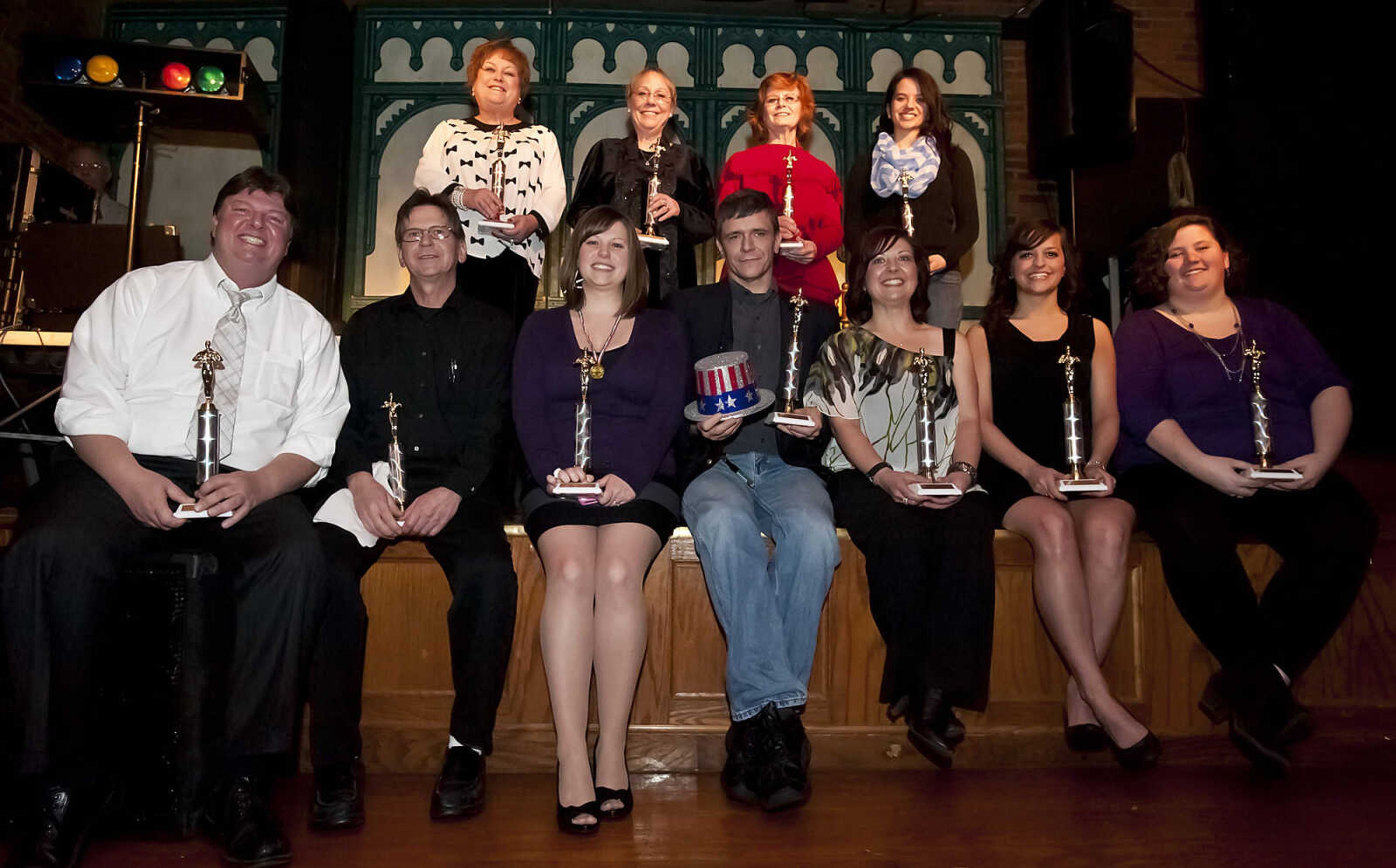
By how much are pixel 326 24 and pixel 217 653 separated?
5056 millimetres

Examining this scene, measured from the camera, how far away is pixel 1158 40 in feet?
22.3

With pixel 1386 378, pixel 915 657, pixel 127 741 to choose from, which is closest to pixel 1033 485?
pixel 915 657

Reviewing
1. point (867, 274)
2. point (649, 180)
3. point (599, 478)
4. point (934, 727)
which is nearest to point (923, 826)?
point (934, 727)

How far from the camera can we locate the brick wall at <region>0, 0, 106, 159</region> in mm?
5355

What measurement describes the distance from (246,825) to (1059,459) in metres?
2.38

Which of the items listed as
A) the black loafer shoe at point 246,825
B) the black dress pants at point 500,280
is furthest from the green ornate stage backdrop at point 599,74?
the black loafer shoe at point 246,825

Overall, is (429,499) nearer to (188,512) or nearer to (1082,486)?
(188,512)

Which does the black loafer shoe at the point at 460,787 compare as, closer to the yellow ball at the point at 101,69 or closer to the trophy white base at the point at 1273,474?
the trophy white base at the point at 1273,474

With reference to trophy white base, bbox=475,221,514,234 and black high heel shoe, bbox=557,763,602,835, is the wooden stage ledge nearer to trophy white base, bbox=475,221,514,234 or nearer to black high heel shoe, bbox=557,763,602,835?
black high heel shoe, bbox=557,763,602,835

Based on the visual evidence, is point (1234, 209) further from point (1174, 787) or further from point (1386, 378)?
point (1174, 787)

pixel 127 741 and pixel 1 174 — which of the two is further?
pixel 1 174

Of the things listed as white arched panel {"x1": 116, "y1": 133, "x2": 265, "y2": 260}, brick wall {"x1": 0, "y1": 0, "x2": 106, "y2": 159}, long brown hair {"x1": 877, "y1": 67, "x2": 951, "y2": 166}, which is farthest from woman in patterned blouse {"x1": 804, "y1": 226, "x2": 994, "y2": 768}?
white arched panel {"x1": 116, "y1": 133, "x2": 265, "y2": 260}

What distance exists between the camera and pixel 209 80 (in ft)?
17.9

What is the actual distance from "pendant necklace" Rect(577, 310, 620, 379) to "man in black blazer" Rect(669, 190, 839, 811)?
0.25 meters
